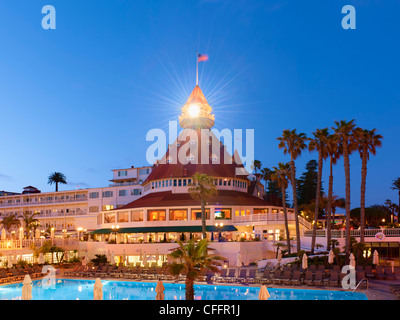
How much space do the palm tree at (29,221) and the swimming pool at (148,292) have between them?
152 ft

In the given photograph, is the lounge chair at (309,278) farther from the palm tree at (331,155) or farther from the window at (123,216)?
the window at (123,216)

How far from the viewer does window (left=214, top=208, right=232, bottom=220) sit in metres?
53.3

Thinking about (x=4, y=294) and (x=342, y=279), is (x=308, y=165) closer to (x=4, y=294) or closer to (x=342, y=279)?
(x=342, y=279)

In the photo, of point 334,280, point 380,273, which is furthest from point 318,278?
point 380,273

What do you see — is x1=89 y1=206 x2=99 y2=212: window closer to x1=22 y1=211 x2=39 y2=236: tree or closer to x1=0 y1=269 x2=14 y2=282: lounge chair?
x1=22 y1=211 x2=39 y2=236: tree

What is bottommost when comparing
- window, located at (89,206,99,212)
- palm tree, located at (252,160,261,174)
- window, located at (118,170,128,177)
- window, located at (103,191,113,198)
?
window, located at (89,206,99,212)

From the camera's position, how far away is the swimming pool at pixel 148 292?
24.4 metres

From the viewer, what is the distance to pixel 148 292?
27.5 metres

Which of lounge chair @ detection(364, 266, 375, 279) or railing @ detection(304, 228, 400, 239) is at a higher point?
railing @ detection(304, 228, 400, 239)

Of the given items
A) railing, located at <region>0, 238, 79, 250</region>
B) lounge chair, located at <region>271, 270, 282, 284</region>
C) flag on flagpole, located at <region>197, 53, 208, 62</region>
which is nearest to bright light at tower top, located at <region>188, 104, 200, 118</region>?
flag on flagpole, located at <region>197, 53, 208, 62</region>

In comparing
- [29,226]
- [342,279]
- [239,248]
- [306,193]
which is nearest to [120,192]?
[29,226]

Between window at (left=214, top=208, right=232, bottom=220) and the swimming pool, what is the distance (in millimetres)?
23372

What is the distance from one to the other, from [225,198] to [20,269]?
28.8 m
